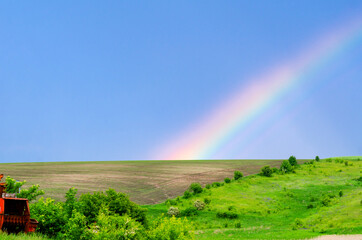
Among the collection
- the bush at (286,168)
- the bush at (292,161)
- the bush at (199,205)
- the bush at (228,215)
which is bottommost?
the bush at (228,215)

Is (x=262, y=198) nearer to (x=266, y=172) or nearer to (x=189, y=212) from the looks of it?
(x=189, y=212)

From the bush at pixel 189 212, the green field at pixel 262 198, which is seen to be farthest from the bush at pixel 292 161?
the bush at pixel 189 212

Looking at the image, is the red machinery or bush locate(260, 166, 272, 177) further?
bush locate(260, 166, 272, 177)

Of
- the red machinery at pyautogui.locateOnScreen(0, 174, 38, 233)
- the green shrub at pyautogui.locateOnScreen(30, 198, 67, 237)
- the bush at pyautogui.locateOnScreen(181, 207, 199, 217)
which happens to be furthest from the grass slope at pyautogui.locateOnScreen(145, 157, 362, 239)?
the red machinery at pyautogui.locateOnScreen(0, 174, 38, 233)

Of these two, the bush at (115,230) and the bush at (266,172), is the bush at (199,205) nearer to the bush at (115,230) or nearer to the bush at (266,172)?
the bush at (266,172)

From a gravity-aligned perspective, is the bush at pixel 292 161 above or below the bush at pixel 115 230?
above

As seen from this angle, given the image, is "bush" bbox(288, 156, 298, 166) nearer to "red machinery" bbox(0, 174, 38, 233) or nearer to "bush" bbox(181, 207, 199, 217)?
"bush" bbox(181, 207, 199, 217)

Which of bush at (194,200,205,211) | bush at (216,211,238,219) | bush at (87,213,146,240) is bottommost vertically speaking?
bush at (216,211,238,219)

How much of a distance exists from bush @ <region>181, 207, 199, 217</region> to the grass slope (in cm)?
113

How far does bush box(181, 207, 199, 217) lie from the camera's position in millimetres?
69000

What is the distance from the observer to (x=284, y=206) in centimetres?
7550

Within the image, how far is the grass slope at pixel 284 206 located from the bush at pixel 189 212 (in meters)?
1.13

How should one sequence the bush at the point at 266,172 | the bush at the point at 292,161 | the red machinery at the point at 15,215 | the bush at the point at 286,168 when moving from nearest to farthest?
the red machinery at the point at 15,215
the bush at the point at 266,172
the bush at the point at 286,168
the bush at the point at 292,161

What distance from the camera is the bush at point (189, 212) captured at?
69000 millimetres
